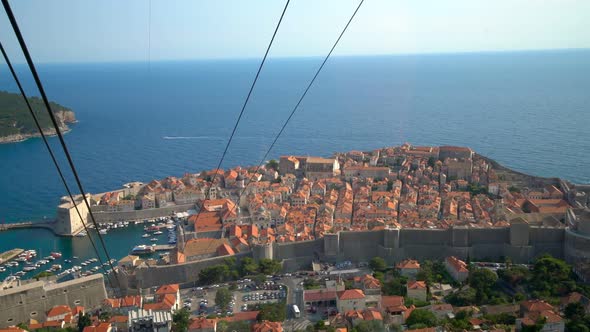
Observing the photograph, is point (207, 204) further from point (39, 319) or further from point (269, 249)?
point (39, 319)

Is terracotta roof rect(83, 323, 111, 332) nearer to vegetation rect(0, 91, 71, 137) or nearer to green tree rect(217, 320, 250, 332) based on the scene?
green tree rect(217, 320, 250, 332)

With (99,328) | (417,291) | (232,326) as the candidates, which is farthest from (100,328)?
(417,291)

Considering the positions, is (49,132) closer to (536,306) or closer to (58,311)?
(58,311)

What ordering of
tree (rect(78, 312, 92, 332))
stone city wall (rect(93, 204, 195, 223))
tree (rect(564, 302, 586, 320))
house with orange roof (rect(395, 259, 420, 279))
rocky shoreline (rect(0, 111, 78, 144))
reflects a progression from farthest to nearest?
rocky shoreline (rect(0, 111, 78, 144)) → stone city wall (rect(93, 204, 195, 223)) → house with orange roof (rect(395, 259, 420, 279)) → tree (rect(78, 312, 92, 332)) → tree (rect(564, 302, 586, 320))

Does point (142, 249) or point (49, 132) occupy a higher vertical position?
point (49, 132)

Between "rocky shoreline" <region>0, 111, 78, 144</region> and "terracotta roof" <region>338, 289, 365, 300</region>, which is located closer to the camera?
"terracotta roof" <region>338, 289, 365, 300</region>

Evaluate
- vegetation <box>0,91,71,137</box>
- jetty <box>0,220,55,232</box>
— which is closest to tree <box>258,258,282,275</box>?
jetty <box>0,220,55,232</box>

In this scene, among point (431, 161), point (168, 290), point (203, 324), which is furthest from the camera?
point (431, 161)

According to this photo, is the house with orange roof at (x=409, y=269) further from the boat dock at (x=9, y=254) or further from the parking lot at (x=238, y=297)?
the boat dock at (x=9, y=254)
